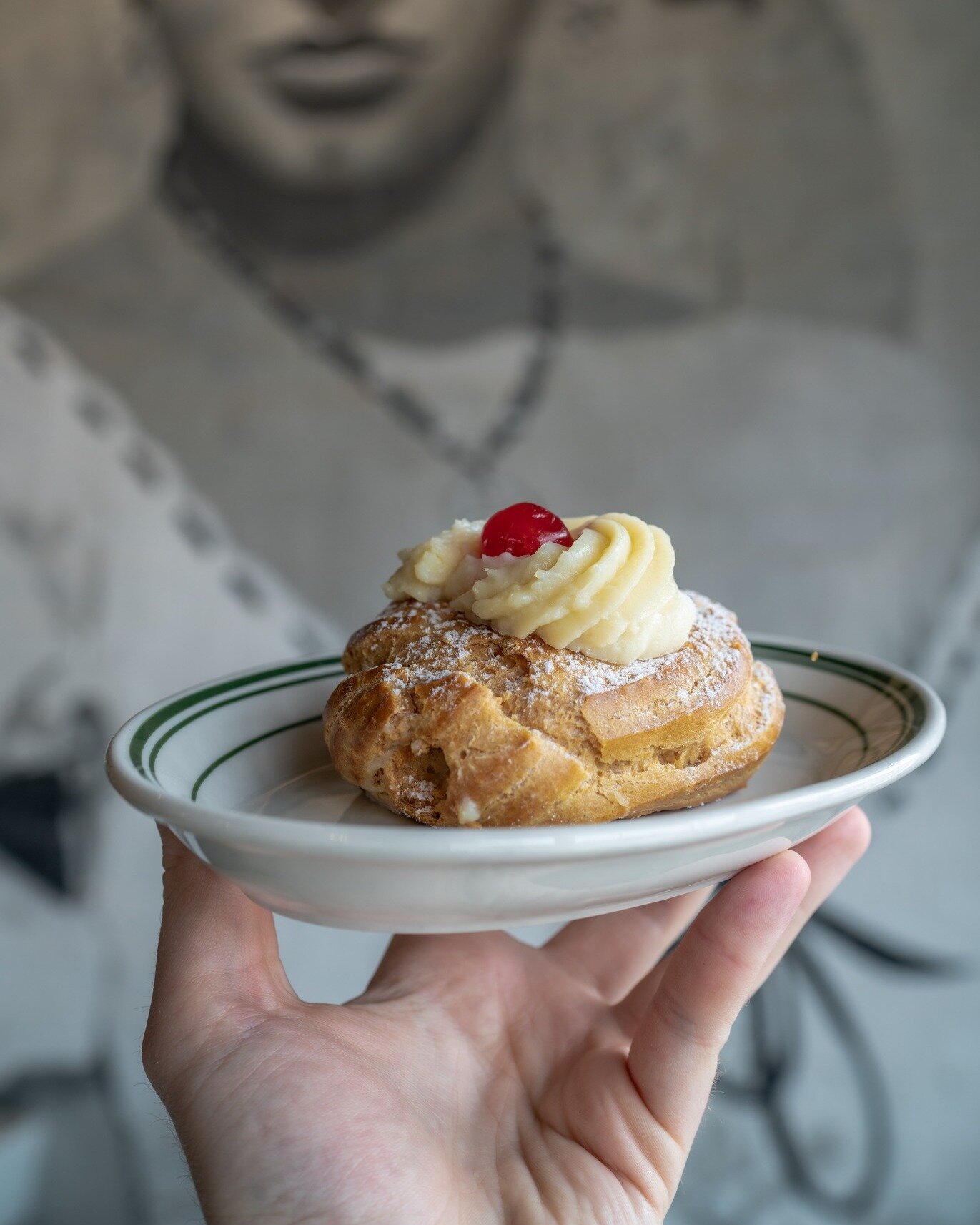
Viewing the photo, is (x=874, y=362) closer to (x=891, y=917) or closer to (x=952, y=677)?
(x=952, y=677)

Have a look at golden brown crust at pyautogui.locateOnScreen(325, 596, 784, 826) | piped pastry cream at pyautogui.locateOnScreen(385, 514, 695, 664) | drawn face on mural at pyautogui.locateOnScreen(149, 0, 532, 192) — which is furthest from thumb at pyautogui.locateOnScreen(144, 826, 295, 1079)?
drawn face on mural at pyautogui.locateOnScreen(149, 0, 532, 192)

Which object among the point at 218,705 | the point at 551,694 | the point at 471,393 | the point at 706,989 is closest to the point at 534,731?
the point at 551,694

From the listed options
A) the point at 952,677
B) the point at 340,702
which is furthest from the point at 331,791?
the point at 952,677

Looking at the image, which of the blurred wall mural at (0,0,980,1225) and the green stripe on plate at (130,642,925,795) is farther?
the blurred wall mural at (0,0,980,1225)

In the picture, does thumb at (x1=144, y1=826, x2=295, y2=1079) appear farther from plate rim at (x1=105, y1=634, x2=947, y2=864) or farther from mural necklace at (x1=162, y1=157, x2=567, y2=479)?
mural necklace at (x1=162, y1=157, x2=567, y2=479)

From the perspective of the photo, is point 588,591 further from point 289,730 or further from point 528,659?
point 289,730

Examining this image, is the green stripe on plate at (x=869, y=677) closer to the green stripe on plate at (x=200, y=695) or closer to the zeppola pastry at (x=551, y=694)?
the zeppola pastry at (x=551, y=694)

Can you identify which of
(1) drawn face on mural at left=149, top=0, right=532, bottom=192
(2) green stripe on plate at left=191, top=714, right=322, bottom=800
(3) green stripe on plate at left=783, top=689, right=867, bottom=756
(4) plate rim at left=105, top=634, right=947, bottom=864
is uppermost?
(1) drawn face on mural at left=149, top=0, right=532, bottom=192
